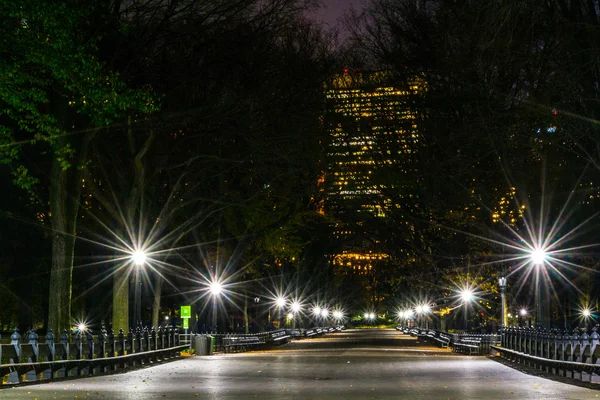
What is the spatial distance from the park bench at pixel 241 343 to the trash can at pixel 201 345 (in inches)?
288

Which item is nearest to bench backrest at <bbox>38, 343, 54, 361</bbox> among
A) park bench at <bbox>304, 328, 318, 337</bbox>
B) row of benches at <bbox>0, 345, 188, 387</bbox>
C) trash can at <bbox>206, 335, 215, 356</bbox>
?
row of benches at <bbox>0, 345, 188, 387</bbox>

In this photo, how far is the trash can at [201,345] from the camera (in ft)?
158

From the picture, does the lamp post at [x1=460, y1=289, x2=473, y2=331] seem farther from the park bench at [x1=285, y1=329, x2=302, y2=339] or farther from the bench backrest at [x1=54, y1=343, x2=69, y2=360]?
the bench backrest at [x1=54, y1=343, x2=69, y2=360]

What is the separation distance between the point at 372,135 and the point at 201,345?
13.2 meters

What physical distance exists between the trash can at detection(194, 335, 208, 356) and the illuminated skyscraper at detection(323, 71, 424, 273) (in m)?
10.2

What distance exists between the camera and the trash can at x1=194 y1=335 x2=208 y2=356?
48.0 meters

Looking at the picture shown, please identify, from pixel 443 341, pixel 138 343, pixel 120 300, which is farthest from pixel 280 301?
pixel 138 343

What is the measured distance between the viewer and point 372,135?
46.9 m

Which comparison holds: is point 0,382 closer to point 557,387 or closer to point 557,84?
point 557,387

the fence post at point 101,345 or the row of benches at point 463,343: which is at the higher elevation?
the fence post at point 101,345

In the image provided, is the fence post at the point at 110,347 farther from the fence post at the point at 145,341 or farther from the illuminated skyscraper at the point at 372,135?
the illuminated skyscraper at the point at 372,135

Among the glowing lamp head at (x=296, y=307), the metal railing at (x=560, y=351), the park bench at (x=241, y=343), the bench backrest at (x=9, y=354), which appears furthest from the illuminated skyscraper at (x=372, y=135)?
the glowing lamp head at (x=296, y=307)

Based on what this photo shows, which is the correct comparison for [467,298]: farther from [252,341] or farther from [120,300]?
[120,300]

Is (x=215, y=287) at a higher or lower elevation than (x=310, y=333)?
higher
